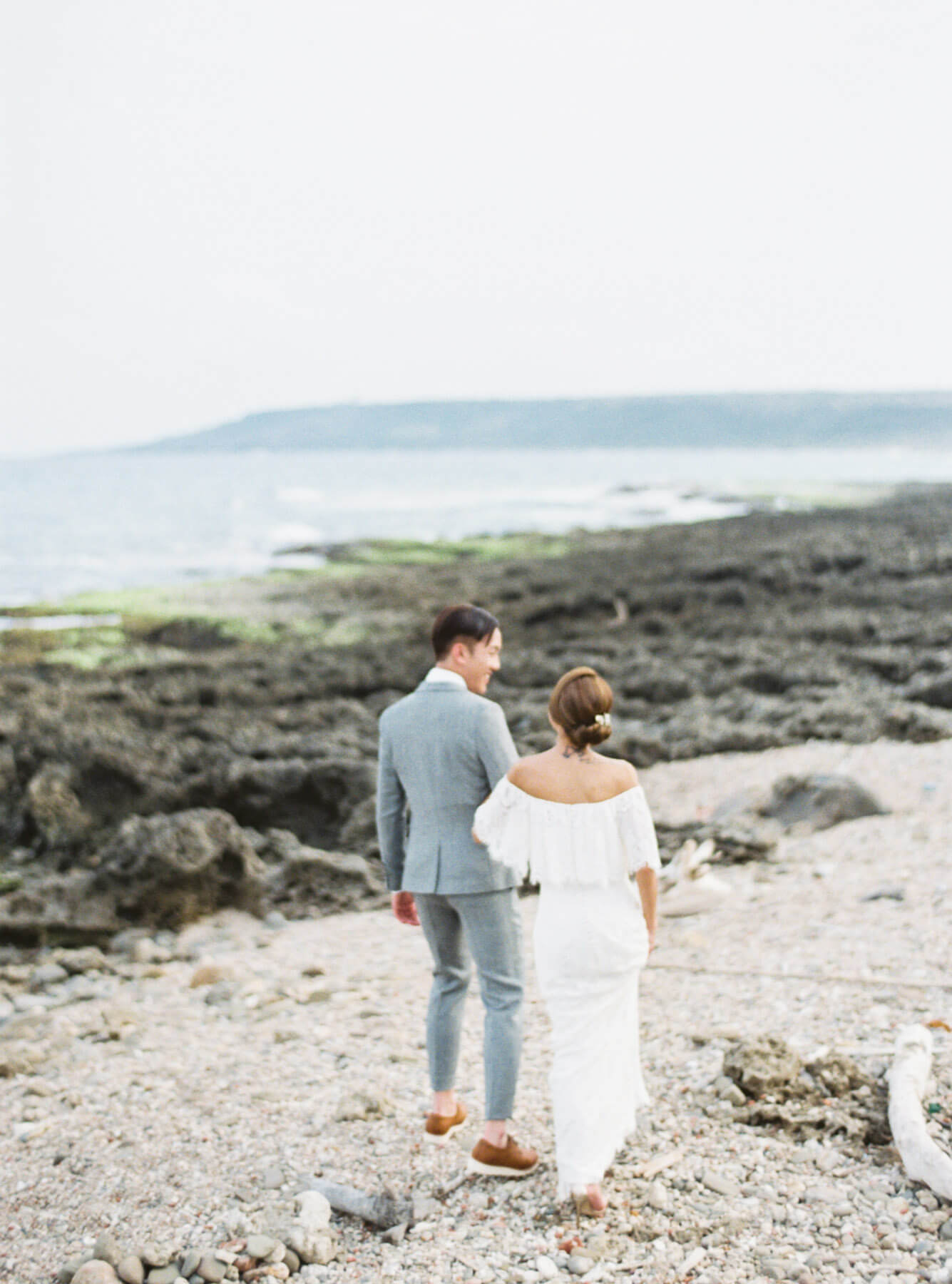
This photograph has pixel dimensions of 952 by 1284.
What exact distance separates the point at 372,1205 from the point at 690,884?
4415 millimetres

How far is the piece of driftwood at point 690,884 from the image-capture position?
24.7ft

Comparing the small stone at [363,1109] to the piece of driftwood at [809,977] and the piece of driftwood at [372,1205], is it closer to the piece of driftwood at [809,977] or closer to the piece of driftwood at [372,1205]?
the piece of driftwood at [372,1205]

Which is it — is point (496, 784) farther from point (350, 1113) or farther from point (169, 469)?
Result: point (169, 469)

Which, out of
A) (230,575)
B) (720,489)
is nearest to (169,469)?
(720,489)

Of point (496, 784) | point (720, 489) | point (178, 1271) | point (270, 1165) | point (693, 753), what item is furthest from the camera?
point (720, 489)

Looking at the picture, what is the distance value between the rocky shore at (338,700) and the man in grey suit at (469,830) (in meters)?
4.76

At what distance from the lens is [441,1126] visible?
14.8ft

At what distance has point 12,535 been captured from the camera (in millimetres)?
58844

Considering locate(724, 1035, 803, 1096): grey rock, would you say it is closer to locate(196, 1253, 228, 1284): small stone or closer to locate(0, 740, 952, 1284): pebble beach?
locate(0, 740, 952, 1284): pebble beach

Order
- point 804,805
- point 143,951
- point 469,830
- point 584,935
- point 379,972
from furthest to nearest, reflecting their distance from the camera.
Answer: point 804,805, point 143,951, point 379,972, point 469,830, point 584,935

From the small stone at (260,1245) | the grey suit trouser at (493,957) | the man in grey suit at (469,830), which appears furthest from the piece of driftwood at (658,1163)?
the small stone at (260,1245)

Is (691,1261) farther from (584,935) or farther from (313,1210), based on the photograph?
(313,1210)

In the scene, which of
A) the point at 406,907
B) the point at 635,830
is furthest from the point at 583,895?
the point at 406,907

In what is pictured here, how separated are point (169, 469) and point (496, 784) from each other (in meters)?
161
